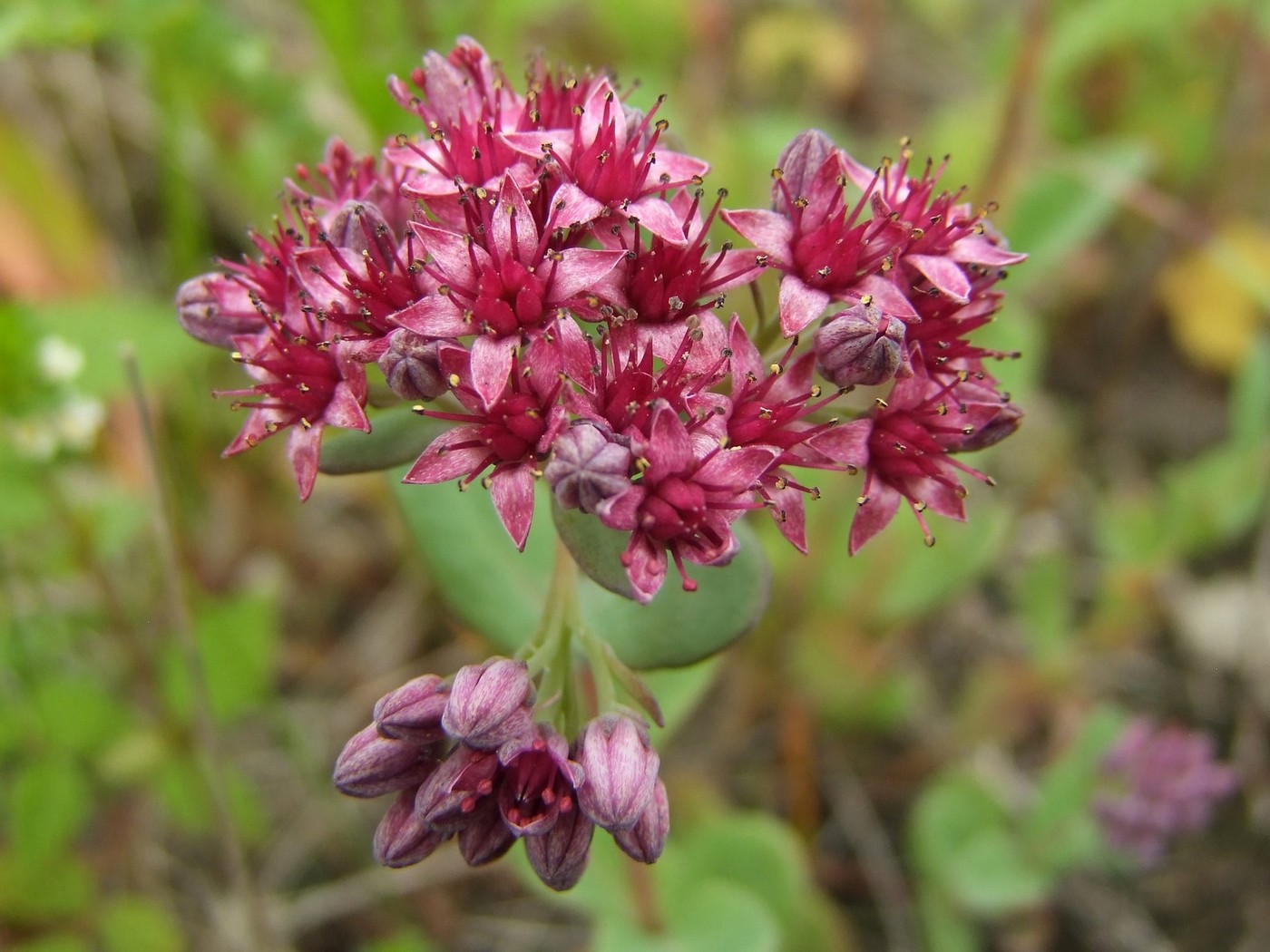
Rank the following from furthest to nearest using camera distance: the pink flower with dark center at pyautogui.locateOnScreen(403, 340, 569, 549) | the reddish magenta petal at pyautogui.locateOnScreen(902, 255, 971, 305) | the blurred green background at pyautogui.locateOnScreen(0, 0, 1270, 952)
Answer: the blurred green background at pyautogui.locateOnScreen(0, 0, 1270, 952)
the reddish magenta petal at pyautogui.locateOnScreen(902, 255, 971, 305)
the pink flower with dark center at pyautogui.locateOnScreen(403, 340, 569, 549)

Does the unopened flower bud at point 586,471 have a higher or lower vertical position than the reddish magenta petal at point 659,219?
lower

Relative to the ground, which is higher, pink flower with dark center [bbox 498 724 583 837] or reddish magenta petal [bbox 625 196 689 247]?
reddish magenta petal [bbox 625 196 689 247]

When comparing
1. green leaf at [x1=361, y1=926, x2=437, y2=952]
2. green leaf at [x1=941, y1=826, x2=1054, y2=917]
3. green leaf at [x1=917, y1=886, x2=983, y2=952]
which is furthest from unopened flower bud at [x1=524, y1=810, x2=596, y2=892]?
green leaf at [x1=917, y1=886, x2=983, y2=952]

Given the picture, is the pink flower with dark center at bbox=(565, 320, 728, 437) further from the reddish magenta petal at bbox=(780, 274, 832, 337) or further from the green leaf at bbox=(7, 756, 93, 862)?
the green leaf at bbox=(7, 756, 93, 862)

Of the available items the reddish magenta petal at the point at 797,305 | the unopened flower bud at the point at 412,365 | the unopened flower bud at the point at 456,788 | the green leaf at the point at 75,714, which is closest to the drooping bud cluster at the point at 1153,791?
the reddish magenta petal at the point at 797,305

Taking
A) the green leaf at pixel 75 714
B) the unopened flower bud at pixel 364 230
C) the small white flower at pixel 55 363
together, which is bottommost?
the green leaf at pixel 75 714

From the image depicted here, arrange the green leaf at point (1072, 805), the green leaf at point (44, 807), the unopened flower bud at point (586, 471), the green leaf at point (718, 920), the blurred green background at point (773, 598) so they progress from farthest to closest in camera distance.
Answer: the green leaf at point (1072, 805) < the blurred green background at point (773, 598) < the green leaf at point (44, 807) < the green leaf at point (718, 920) < the unopened flower bud at point (586, 471)

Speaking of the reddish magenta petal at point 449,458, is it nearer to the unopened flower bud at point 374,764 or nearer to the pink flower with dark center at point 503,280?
the pink flower with dark center at point 503,280
